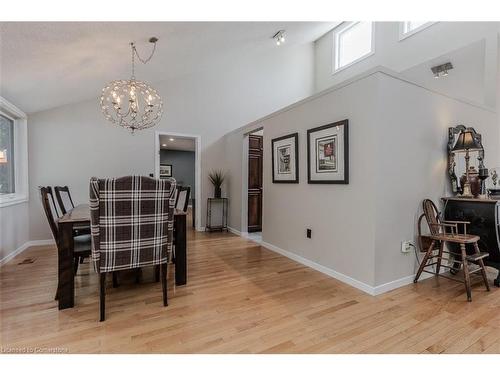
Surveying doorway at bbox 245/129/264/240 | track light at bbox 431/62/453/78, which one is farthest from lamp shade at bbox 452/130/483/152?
doorway at bbox 245/129/264/240

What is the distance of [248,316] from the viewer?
1.85 metres

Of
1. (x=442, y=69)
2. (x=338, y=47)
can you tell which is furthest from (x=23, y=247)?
(x=338, y=47)

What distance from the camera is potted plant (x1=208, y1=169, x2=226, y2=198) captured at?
5145mm

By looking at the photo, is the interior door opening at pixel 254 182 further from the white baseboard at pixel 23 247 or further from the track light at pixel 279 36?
the white baseboard at pixel 23 247

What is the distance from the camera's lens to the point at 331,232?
2.67 m

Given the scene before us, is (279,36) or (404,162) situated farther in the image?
(279,36)

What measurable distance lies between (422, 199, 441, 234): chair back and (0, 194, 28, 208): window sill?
477 centimetres

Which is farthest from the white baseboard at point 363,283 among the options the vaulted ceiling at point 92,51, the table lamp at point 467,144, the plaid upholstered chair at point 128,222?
the vaulted ceiling at point 92,51

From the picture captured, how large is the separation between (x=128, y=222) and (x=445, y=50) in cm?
504

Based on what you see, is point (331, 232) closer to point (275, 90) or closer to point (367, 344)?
point (367, 344)

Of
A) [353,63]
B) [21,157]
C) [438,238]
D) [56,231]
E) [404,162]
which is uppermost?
[353,63]

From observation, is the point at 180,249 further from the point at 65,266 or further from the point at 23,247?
the point at 23,247

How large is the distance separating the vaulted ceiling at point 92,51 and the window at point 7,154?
0.31 meters
